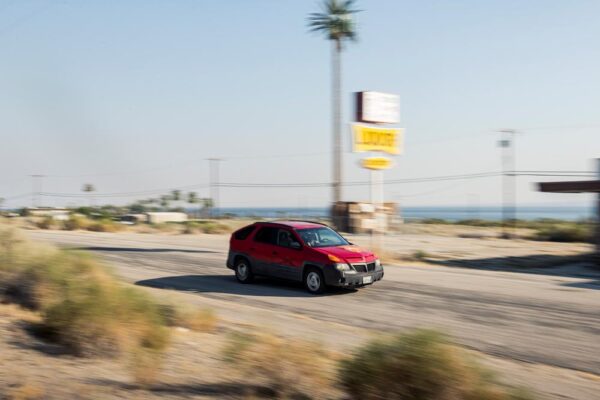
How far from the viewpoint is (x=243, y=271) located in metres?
16.3

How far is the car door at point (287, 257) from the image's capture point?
14.9 m

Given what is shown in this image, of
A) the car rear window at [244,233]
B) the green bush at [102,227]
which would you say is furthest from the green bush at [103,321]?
the green bush at [102,227]

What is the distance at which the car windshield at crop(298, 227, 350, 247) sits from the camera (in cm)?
1512

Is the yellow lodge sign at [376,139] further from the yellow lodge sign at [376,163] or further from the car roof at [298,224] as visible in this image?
the car roof at [298,224]

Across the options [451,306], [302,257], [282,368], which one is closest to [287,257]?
[302,257]

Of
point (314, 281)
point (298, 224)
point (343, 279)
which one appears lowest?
point (314, 281)

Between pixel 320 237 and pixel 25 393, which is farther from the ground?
pixel 320 237

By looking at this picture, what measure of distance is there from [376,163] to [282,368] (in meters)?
19.4

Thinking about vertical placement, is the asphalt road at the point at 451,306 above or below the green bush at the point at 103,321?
below

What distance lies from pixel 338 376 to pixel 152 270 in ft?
45.8

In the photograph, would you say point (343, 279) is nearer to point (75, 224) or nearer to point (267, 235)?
point (267, 235)

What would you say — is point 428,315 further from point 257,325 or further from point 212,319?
point 212,319

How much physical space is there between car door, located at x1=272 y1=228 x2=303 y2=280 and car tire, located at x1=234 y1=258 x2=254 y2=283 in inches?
37.7

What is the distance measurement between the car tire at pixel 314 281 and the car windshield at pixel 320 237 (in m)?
0.71
